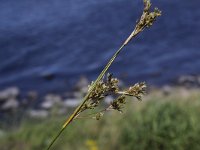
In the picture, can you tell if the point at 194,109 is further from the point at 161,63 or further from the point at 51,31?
the point at 51,31

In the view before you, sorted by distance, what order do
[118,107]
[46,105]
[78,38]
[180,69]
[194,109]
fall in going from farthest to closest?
[78,38] → [180,69] → [46,105] → [194,109] → [118,107]

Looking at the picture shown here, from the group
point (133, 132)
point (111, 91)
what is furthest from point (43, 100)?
point (111, 91)

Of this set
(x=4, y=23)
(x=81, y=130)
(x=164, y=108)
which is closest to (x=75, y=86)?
(x=4, y=23)

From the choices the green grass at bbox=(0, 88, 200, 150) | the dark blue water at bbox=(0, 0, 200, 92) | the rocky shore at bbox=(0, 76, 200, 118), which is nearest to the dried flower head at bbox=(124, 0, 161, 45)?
the green grass at bbox=(0, 88, 200, 150)

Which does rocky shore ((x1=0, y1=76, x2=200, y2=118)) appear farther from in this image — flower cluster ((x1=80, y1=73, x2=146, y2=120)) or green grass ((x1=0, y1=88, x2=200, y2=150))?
flower cluster ((x1=80, y1=73, x2=146, y2=120))

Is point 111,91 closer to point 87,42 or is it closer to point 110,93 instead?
point 110,93
